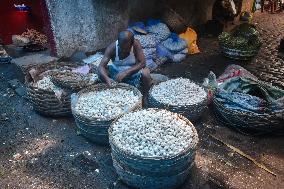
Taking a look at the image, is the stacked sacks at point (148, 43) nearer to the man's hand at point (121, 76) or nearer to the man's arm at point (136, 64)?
the man's arm at point (136, 64)

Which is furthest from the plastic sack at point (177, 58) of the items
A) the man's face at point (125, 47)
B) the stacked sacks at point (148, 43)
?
the man's face at point (125, 47)

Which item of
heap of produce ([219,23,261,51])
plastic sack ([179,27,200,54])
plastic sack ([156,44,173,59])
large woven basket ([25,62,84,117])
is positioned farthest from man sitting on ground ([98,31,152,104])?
heap of produce ([219,23,261,51])

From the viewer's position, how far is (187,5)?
29.1 ft

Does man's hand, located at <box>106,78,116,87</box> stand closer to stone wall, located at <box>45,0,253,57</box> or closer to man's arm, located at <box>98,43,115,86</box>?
man's arm, located at <box>98,43,115,86</box>

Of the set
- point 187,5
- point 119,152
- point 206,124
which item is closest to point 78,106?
point 119,152

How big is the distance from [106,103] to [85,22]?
9.46 ft

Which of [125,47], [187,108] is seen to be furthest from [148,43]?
[187,108]

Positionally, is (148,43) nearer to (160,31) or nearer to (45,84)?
(160,31)

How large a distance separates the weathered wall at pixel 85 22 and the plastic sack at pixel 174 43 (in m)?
1.16

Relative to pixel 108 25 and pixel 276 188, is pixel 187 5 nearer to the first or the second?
pixel 108 25

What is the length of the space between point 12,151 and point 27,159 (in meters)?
0.33

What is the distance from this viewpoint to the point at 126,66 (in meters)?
5.23

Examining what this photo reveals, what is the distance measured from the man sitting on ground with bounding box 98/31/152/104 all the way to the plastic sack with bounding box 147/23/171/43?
2.04 meters

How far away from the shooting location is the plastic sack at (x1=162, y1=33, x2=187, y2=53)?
7.07 meters
